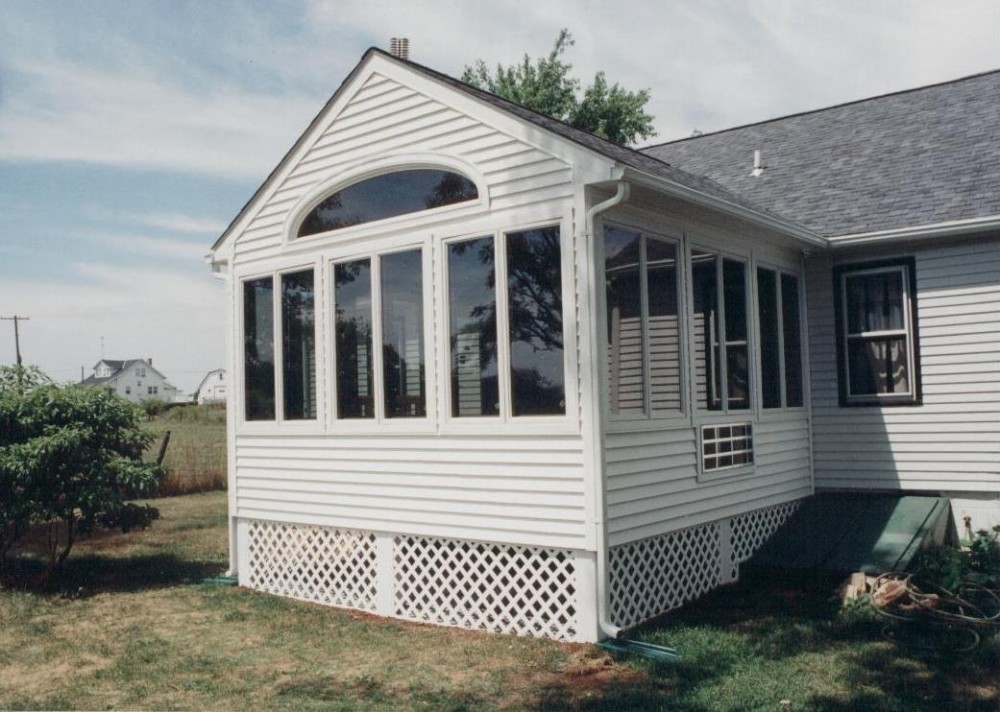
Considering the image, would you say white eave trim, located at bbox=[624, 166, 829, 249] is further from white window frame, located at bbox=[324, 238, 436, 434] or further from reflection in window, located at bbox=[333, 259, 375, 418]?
reflection in window, located at bbox=[333, 259, 375, 418]

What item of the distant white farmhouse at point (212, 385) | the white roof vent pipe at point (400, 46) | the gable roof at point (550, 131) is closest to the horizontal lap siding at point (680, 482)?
the gable roof at point (550, 131)

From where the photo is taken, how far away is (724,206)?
7570 mm

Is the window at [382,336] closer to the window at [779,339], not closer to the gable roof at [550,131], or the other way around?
the gable roof at [550,131]

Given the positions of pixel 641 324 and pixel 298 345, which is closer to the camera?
pixel 641 324

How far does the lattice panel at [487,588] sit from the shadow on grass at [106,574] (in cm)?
303

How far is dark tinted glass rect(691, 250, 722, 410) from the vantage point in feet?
26.7

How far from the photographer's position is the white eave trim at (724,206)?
6.64 meters

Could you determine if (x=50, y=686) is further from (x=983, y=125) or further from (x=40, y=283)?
(x=40, y=283)

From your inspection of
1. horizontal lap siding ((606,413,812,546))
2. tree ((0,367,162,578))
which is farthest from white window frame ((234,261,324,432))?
horizontal lap siding ((606,413,812,546))

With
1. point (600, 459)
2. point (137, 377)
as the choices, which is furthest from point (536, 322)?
point (137, 377)

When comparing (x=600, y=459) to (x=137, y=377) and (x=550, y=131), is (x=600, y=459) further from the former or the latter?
(x=137, y=377)

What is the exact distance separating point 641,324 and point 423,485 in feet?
7.56

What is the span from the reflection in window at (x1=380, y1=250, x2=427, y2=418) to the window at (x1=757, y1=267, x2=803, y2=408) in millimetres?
3493

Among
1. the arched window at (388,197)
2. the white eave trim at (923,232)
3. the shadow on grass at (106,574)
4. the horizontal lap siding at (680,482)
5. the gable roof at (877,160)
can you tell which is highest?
the gable roof at (877,160)
